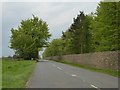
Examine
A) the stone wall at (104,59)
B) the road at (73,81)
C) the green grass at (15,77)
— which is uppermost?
the stone wall at (104,59)

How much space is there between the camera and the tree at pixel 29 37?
94.8 metres

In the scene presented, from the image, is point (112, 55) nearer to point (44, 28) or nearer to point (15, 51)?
point (15, 51)

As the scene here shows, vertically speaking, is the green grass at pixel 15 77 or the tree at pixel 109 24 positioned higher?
the tree at pixel 109 24

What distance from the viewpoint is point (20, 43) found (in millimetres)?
94938

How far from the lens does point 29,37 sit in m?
99.4

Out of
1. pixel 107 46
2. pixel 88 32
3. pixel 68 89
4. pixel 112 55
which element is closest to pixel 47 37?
pixel 88 32

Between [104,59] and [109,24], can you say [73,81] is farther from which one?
[109,24]

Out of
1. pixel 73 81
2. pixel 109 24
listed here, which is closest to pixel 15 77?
pixel 73 81

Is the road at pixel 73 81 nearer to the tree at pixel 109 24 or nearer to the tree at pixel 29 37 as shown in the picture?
the tree at pixel 109 24

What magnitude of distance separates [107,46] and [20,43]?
163 ft

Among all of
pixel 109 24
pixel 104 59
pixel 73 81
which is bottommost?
pixel 73 81

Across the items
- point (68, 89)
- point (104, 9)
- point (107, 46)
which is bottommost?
point (68, 89)

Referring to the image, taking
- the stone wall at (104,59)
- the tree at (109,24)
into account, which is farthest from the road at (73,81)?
the tree at (109,24)

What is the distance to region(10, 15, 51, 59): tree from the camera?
311 feet
